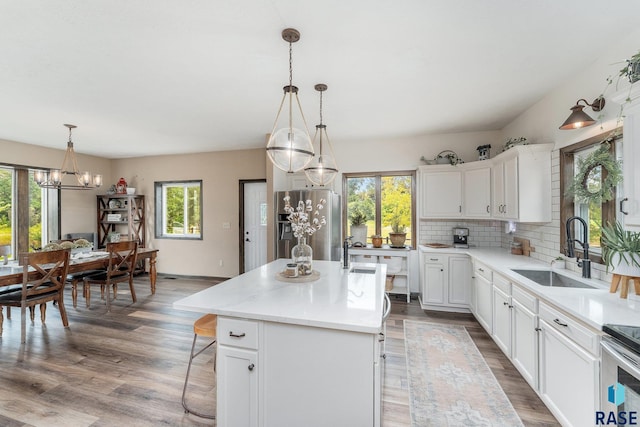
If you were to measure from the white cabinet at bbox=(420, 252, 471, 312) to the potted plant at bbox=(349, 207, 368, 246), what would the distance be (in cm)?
103

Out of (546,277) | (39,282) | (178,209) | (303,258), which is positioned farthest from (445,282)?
(178,209)

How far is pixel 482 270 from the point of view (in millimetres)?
3176

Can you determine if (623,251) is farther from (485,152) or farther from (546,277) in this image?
(485,152)

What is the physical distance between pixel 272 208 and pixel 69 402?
2.94 m

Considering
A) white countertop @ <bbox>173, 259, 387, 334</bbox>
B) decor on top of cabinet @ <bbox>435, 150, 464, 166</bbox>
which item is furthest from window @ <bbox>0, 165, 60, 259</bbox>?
decor on top of cabinet @ <bbox>435, 150, 464, 166</bbox>

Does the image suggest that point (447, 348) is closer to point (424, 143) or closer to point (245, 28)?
point (424, 143)

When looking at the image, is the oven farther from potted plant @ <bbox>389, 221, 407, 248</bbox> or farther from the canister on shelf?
potted plant @ <bbox>389, 221, 407, 248</bbox>

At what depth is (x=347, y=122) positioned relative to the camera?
149 inches

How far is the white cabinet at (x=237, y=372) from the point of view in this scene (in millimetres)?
1499

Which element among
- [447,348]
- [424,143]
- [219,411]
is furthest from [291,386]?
[424,143]

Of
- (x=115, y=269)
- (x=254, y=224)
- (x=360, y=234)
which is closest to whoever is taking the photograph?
(x=115, y=269)

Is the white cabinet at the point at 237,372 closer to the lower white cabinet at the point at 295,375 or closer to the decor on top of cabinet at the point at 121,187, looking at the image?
the lower white cabinet at the point at 295,375

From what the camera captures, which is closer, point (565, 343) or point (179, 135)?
point (565, 343)

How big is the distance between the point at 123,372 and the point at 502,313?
11.3 ft
